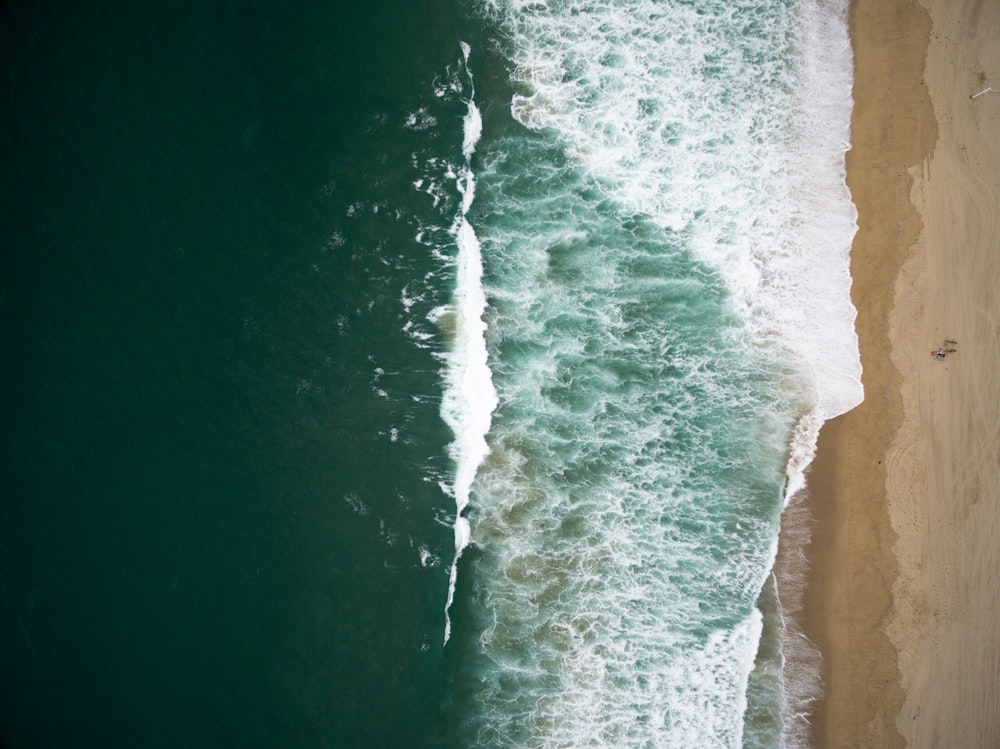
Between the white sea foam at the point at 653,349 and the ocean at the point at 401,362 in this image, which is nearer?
A: the white sea foam at the point at 653,349

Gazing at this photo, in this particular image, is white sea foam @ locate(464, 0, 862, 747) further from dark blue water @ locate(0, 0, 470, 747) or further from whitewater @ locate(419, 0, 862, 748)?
dark blue water @ locate(0, 0, 470, 747)

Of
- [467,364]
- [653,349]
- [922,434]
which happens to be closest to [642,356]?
[653,349]

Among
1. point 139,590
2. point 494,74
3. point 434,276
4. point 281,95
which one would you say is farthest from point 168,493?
point 494,74

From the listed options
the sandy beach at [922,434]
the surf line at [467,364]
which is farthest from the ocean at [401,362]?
the sandy beach at [922,434]

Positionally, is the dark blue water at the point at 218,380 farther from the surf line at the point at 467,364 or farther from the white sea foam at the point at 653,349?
the white sea foam at the point at 653,349

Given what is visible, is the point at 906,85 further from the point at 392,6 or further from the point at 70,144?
the point at 70,144

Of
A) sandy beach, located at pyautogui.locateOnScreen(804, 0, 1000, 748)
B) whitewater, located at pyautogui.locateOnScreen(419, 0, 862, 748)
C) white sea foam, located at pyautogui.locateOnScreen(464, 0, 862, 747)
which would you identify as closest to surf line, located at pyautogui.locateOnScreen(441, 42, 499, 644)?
whitewater, located at pyautogui.locateOnScreen(419, 0, 862, 748)

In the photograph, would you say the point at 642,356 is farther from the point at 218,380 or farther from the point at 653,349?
the point at 218,380
